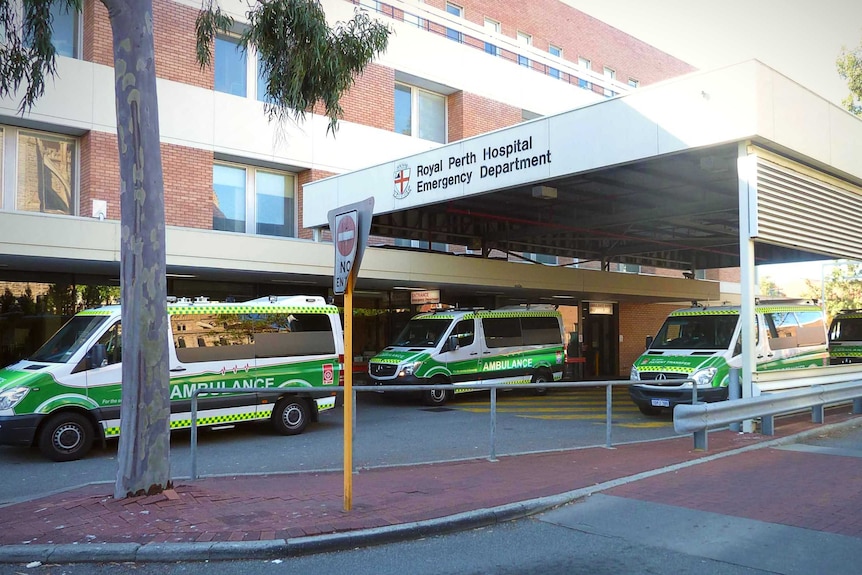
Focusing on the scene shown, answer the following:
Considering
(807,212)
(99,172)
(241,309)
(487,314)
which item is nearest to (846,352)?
(807,212)

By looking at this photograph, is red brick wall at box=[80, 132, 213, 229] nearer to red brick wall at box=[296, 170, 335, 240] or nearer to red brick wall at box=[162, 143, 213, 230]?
red brick wall at box=[162, 143, 213, 230]

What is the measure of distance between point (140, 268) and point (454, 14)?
20676mm

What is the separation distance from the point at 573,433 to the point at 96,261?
9.11m

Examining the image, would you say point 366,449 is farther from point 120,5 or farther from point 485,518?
point 120,5

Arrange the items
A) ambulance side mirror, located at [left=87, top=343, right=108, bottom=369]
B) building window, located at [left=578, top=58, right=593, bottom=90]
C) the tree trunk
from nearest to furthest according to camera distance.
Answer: the tree trunk < ambulance side mirror, located at [left=87, top=343, right=108, bottom=369] < building window, located at [left=578, top=58, right=593, bottom=90]

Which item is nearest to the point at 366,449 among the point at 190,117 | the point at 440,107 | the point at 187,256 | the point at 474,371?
the point at 187,256

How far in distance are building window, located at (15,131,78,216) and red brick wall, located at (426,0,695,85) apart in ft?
42.5

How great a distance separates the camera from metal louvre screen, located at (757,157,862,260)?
11.8 m

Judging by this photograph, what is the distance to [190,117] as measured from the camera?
17516mm

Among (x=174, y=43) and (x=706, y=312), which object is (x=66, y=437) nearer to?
(x=174, y=43)

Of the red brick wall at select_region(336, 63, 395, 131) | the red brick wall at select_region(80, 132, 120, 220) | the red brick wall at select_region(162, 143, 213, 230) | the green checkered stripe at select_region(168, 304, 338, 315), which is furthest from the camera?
the red brick wall at select_region(336, 63, 395, 131)

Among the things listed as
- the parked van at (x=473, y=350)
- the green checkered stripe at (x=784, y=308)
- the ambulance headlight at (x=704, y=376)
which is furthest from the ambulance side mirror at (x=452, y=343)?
the green checkered stripe at (x=784, y=308)

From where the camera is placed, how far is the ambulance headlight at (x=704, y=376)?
13.7 meters

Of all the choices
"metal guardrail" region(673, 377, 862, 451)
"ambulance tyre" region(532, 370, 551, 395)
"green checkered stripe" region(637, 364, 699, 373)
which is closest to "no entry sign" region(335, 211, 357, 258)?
"metal guardrail" region(673, 377, 862, 451)
